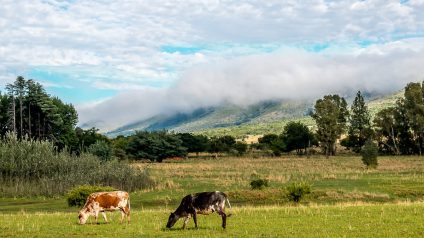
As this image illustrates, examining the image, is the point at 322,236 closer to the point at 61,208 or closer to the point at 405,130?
the point at 61,208

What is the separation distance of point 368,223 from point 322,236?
4.68 meters

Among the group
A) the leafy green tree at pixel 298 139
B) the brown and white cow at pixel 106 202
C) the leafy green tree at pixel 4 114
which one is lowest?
the brown and white cow at pixel 106 202

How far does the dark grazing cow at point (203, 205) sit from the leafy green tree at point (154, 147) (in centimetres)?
10984

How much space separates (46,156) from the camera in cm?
5738

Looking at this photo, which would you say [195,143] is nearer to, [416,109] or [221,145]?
[221,145]

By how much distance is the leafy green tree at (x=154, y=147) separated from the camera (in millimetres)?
131875

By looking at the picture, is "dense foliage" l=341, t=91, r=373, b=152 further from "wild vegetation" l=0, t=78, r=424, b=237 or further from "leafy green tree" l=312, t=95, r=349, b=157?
"leafy green tree" l=312, t=95, r=349, b=157

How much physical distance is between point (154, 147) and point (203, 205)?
365 ft

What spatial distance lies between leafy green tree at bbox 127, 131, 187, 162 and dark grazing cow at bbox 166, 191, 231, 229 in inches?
4324

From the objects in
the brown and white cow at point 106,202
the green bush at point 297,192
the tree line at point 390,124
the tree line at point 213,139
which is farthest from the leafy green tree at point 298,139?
the brown and white cow at point 106,202

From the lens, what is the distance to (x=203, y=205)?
69.2ft

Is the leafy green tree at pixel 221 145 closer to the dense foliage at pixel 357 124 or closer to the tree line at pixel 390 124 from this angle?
the tree line at pixel 390 124

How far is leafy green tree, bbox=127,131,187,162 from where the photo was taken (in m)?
132

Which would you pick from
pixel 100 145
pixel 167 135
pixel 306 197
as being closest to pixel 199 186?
pixel 306 197
